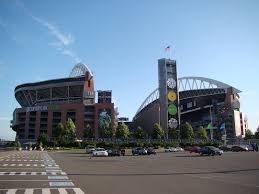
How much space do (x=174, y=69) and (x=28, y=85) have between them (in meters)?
80.5

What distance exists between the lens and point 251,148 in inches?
3187

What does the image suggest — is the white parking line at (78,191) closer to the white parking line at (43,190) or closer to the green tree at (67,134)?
the white parking line at (43,190)

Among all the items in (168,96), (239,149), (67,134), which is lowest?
(239,149)

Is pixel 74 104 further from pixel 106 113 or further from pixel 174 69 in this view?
pixel 174 69

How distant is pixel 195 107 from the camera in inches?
7421

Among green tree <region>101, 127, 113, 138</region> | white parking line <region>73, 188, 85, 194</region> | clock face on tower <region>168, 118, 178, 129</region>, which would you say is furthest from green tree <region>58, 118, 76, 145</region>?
white parking line <region>73, 188, 85, 194</region>

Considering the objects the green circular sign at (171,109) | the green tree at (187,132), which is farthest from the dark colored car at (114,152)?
the green circular sign at (171,109)

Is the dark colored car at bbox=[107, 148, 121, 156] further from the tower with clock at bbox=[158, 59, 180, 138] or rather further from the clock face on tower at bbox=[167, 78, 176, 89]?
the clock face on tower at bbox=[167, 78, 176, 89]

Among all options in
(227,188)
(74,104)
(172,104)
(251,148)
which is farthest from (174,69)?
(227,188)

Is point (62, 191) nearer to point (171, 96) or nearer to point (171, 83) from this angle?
point (171, 96)

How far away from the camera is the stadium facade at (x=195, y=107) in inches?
5925

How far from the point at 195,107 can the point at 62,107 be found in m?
78.6

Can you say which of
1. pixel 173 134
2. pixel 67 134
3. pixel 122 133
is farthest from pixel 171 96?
pixel 67 134

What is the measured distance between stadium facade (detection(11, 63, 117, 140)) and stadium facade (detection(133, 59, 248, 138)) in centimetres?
2596
